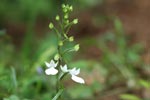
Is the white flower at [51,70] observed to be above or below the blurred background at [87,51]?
below

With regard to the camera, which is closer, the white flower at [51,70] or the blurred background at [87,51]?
the white flower at [51,70]

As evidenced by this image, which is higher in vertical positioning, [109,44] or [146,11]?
[146,11]

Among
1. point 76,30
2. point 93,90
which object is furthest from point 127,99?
point 76,30

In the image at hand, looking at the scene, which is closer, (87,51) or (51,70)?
(51,70)

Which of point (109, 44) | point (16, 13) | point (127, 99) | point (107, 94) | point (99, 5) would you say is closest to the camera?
point (127, 99)

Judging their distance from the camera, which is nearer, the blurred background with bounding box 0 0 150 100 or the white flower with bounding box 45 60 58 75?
the white flower with bounding box 45 60 58 75

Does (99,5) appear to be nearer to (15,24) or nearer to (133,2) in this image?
(133,2)

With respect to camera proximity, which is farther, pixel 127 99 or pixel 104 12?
pixel 104 12

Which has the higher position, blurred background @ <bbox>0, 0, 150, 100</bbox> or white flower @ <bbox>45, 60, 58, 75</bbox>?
blurred background @ <bbox>0, 0, 150, 100</bbox>
